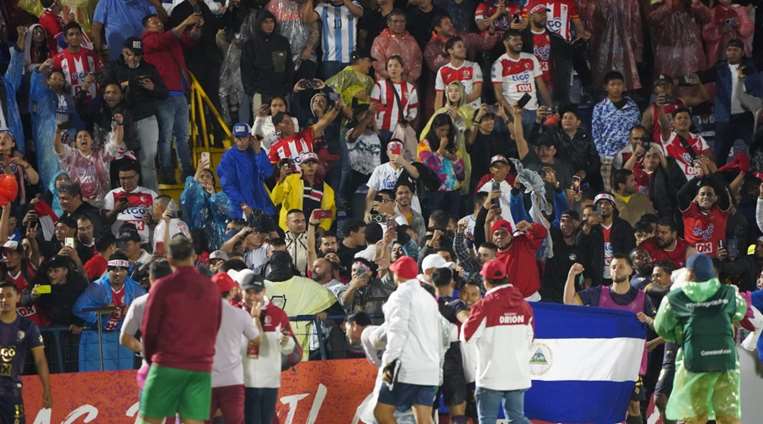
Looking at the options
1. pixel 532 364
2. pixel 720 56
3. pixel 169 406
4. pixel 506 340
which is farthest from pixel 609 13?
pixel 169 406

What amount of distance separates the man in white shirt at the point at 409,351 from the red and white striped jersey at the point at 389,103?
740cm

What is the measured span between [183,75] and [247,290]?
789 centimetres

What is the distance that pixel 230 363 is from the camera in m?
14.8

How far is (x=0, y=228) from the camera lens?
19672 millimetres

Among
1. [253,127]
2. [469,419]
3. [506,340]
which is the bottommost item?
[469,419]

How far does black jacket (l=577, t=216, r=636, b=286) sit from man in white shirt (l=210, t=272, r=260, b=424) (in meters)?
6.62

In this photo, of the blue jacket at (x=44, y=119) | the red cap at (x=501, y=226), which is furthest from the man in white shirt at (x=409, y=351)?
the blue jacket at (x=44, y=119)

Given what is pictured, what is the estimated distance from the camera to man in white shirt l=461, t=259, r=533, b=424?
1580 cm

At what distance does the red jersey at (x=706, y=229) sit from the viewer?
2153 centimetres

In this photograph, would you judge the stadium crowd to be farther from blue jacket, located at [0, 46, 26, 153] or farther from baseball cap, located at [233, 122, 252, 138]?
baseball cap, located at [233, 122, 252, 138]

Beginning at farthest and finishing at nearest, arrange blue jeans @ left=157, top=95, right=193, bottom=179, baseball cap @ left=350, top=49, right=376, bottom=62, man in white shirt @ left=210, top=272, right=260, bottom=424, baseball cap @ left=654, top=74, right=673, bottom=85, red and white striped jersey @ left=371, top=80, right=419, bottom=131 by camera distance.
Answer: baseball cap @ left=654, top=74, right=673, bottom=85 → baseball cap @ left=350, top=49, right=376, bottom=62 → red and white striped jersey @ left=371, top=80, right=419, bottom=131 → blue jeans @ left=157, top=95, right=193, bottom=179 → man in white shirt @ left=210, top=272, right=260, bottom=424

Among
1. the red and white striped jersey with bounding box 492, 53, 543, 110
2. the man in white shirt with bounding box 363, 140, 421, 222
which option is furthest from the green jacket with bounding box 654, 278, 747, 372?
the red and white striped jersey with bounding box 492, 53, 543, 110

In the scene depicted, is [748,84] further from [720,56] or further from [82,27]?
[82,27]

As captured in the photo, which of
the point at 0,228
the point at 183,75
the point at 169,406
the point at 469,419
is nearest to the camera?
the point at 169,406
